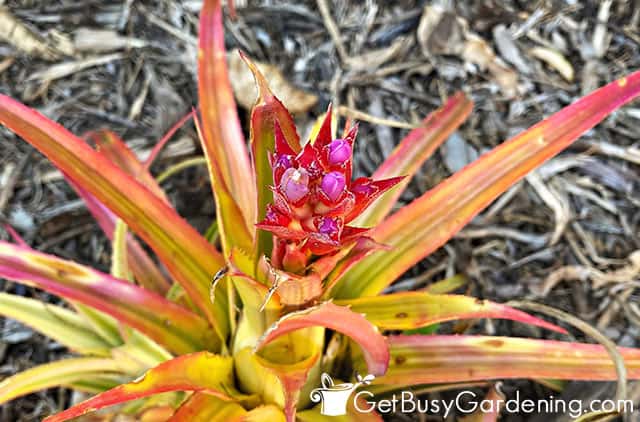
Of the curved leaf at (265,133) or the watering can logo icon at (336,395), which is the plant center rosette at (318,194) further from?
the watering can logo icon at (336,395)

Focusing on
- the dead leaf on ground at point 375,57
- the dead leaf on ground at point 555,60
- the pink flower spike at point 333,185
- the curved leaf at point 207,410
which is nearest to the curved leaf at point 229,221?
the curved leaf at point 207,410

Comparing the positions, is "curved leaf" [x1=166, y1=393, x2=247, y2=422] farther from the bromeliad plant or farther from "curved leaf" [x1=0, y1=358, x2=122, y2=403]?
"curved leaf" [x1=0, y1=358, x2=122, y2=403]

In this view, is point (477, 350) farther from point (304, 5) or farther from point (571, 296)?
point (304, 5)

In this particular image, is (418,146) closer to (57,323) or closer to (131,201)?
(131,201)

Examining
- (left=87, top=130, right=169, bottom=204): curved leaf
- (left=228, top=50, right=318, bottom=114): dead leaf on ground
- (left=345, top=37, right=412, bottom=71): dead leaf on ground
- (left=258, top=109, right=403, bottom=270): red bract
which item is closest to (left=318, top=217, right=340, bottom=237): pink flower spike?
(left=258, top=109, right=403, bottom=270): red bract

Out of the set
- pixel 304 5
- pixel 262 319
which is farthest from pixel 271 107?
pixel 304 5
